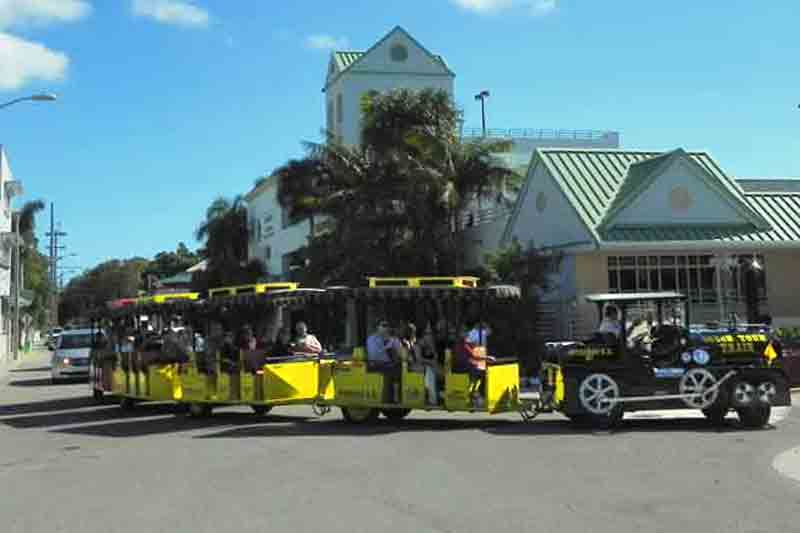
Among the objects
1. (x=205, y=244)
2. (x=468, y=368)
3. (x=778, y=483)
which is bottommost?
(x=778, y=483)

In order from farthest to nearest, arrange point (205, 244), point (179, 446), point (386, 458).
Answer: point (205, 244)
point (179, 446)
point (386, 458)

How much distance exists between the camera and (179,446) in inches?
529

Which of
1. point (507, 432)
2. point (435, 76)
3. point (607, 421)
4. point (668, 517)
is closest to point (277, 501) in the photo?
point (668, 517)

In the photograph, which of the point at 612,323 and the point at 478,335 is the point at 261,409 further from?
the point at 612,323

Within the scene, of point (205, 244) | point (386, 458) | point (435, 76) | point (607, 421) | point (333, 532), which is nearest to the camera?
point (333, 532)

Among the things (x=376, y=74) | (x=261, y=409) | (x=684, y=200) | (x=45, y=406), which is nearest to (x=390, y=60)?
(x=376, y=74)

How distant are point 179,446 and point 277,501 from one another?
16.2 ft

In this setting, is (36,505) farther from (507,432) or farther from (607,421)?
(607,421)

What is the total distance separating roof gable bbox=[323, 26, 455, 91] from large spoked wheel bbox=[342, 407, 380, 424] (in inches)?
1733

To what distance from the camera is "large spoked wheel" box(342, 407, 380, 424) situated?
15992 mm

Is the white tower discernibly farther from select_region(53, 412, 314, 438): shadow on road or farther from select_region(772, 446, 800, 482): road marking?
select_region(772, 446, 800, 482): road marking

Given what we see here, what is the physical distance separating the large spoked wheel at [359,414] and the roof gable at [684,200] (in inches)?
575

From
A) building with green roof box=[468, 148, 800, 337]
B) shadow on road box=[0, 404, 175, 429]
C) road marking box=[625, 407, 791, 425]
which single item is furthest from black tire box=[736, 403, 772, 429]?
building with green roof box=[468, 148, 800, 337]

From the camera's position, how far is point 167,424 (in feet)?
55.1
